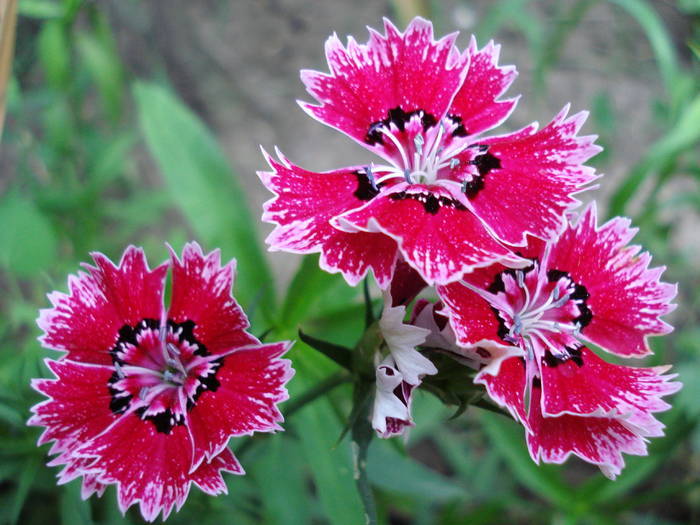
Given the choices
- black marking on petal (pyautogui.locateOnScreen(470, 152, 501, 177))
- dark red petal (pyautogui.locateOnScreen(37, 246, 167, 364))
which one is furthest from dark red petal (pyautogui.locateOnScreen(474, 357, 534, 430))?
dark red petal (pyautogui.locateOnScreen(37, 246, 167, 364))

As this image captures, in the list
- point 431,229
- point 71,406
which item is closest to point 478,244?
point 431,229

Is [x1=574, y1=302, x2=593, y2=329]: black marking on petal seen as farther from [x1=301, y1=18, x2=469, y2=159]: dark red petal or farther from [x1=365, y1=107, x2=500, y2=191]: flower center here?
[x1=301, y1=18, x2=469, y2=159]: dark red petal

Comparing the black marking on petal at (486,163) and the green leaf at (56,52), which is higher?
the green leaf at (56,52)

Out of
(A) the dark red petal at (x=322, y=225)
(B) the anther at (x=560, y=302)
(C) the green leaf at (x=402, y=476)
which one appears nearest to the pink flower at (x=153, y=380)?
(A) the dark red petal at (x=322, y=225)

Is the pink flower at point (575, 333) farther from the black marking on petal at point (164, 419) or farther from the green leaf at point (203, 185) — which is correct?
the green leaf at point (203, 185)

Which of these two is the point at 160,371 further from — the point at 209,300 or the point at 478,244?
the point at 478,244

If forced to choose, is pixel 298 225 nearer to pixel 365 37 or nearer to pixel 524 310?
pixel 524 310
